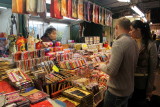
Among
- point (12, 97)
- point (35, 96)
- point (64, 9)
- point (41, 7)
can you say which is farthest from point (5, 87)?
point (64, 9)

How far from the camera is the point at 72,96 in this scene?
5.89 feet

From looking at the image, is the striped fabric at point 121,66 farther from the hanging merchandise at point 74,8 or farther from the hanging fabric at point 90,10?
the hanging fabric at point 90,10

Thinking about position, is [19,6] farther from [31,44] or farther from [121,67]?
[121,67]

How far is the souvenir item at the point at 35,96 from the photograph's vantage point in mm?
1550

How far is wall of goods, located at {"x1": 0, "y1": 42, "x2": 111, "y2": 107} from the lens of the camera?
5.23 ft

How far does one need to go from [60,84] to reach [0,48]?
5.03ft

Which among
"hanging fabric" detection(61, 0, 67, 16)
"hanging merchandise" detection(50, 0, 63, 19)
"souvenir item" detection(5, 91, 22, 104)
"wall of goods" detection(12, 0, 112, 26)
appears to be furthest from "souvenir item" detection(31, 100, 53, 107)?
"hanging fabric" detection(61, 0, 67, 16)

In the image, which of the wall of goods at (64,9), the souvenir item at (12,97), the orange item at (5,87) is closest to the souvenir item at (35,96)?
the souvenir item at (12,97)

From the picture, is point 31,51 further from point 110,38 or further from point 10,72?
point 110,38

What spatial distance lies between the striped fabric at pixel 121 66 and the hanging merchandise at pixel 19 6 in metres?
1.49

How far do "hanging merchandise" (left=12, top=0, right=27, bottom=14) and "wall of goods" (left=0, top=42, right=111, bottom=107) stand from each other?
2.14ft

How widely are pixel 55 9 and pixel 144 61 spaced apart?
184cm

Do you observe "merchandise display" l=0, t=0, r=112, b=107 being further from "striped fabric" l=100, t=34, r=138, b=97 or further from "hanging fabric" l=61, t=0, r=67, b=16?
"striped fabric" l=100, t=34, r=138, b=97

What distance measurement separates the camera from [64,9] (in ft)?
8.52
